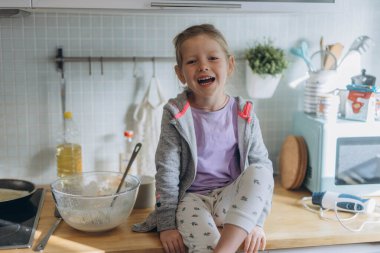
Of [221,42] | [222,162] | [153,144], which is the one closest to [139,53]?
[153,144]

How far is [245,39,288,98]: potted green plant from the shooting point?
1.75 meters

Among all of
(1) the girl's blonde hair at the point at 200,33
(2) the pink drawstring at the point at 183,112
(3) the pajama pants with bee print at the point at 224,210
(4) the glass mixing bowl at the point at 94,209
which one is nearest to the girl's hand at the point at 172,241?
(3) the pajama pants with bee print at the point at 224,210

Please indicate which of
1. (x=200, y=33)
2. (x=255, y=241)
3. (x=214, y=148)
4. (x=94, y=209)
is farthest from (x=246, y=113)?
(x=94, y=209)

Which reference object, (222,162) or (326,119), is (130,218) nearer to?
(222,162)

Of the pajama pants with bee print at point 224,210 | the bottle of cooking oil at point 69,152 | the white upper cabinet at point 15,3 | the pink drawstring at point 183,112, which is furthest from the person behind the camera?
the bottle of cooking oil at point 69,152

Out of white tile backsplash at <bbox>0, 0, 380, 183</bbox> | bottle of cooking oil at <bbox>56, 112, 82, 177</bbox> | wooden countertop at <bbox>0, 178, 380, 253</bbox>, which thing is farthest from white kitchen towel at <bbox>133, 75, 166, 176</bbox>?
wooden countertop at <bbox>0, 178, 380, 253</bbox>

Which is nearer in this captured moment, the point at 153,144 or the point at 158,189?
the point at 158,189

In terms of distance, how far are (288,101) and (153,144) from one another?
0.56m

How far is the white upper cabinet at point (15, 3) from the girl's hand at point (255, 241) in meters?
0.86

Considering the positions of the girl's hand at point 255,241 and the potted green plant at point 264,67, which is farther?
the potted green plant at point 264,67

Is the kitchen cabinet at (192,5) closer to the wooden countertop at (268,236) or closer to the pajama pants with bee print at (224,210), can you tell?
the pajama pants with bee print at (224,210)

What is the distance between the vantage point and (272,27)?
6.03ft

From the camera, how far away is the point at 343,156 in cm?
164

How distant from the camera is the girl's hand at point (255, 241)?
1.26 m
